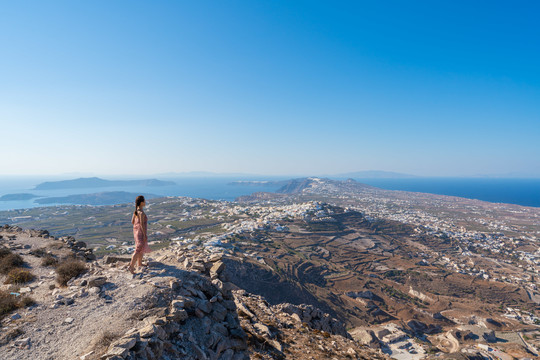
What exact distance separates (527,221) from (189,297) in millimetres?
209172

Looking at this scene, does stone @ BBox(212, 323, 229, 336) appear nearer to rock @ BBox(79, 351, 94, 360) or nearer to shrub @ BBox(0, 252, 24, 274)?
rock @ BBox(79, 351, 94, 360)

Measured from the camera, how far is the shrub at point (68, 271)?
312 inches

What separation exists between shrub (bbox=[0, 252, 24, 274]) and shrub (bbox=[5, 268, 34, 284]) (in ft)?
2.44

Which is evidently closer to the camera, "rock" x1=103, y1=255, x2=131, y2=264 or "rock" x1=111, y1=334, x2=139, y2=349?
"rock" x1=111, y1=334, x2=139, y2=349

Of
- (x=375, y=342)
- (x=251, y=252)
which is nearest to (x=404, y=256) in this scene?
(x=251, y=252)

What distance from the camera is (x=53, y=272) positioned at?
9.14 m

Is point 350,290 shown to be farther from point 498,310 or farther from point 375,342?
point 498,310

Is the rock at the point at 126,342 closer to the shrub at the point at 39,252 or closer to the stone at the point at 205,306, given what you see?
the stone at the point at 205,306

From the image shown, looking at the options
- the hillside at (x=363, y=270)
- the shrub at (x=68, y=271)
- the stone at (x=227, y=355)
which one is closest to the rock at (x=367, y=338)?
the hillside at (x=363, y=270)

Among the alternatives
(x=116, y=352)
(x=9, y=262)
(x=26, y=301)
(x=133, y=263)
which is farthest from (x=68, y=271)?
(x=116, y=352)

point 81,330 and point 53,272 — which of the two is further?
point 53,272

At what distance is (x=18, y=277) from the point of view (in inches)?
317

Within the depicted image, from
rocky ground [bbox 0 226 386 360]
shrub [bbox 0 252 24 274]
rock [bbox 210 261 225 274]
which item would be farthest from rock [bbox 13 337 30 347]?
shrub [bbox 0 252 24 274]

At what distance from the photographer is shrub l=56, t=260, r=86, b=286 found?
7930mm
